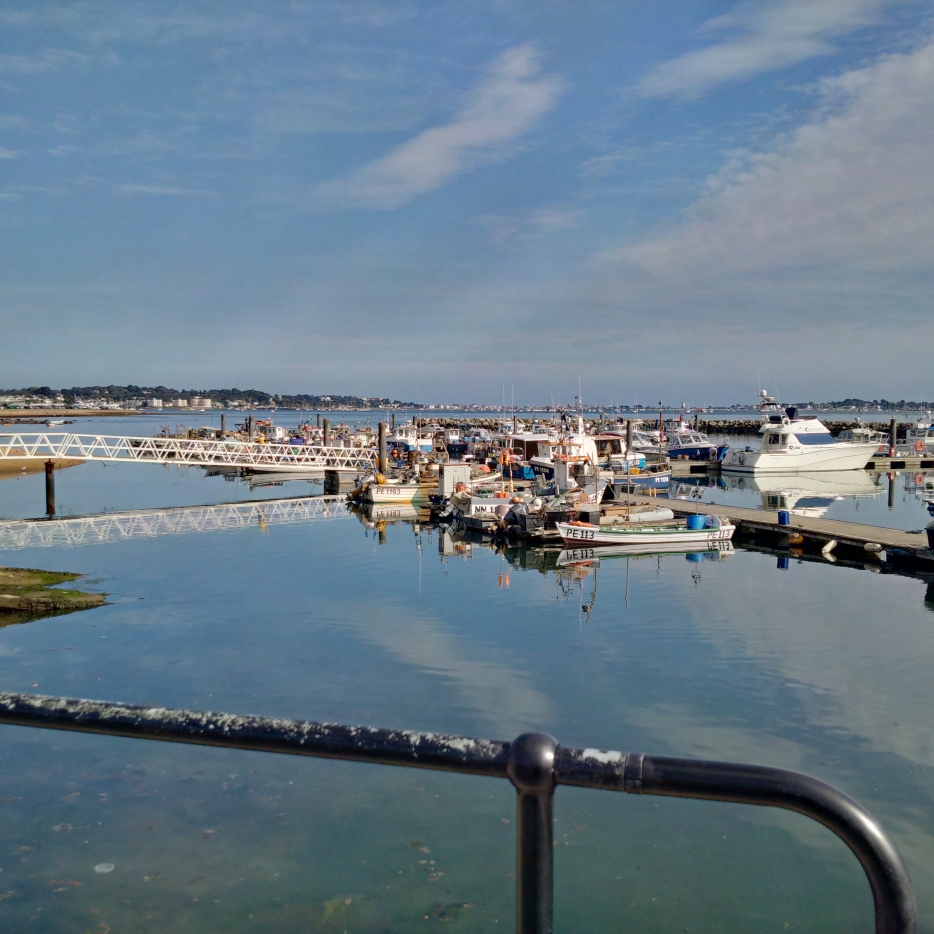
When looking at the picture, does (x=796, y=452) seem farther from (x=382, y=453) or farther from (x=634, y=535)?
(x=634, y=535)

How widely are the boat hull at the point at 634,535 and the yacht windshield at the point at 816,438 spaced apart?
28756 mm

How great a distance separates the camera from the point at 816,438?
189 ft

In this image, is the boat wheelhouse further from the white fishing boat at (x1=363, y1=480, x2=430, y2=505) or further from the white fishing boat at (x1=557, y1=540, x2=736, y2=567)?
the white fishing boat at (x1=557, y1=540, x2=736, y2=567)

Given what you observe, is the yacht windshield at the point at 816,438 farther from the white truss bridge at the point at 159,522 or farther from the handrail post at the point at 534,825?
the handrail post at the point at 534,825

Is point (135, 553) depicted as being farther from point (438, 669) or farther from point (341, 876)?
point (341, 876)

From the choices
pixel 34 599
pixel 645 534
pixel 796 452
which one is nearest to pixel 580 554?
pixel 645 534

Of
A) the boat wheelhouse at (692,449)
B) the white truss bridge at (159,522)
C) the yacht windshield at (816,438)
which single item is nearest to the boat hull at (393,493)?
the white truss bridge at (159,522)

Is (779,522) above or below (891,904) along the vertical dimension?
below

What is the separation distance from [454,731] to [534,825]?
38.6ft

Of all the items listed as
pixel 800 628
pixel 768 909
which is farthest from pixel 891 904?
pixel 800 628

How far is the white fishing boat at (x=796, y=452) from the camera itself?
56156mm

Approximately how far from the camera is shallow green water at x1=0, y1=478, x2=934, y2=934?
8.34 m

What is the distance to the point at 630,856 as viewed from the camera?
9195mm

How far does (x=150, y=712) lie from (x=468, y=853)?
8212mm
